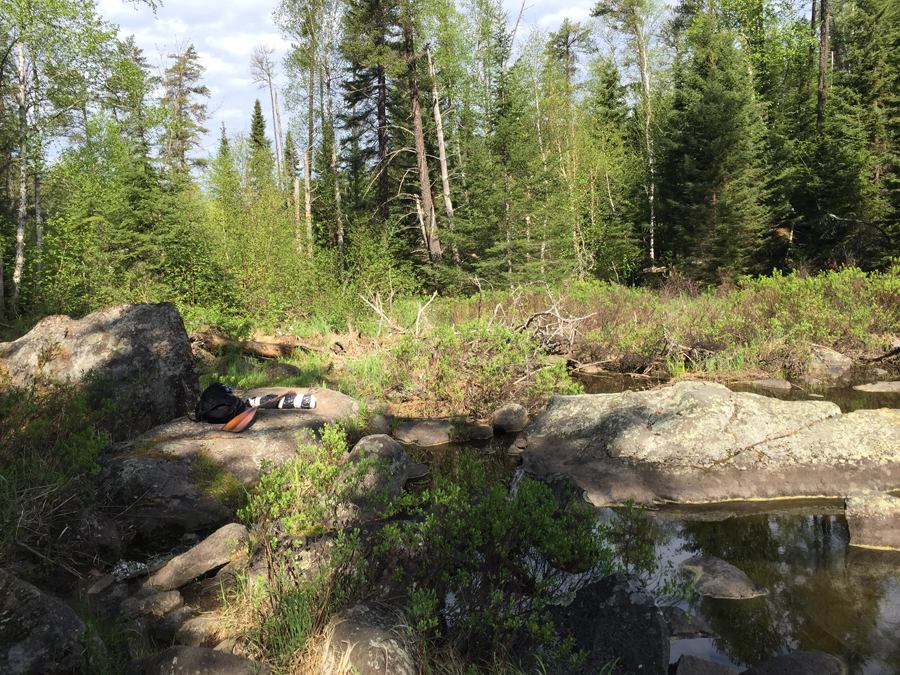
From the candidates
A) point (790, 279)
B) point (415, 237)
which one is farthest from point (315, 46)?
point (790, 279)

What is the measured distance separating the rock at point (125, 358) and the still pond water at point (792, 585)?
5.89 metres

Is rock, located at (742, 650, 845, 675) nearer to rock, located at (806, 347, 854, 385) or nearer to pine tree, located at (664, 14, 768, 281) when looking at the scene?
rock, located at (806, 347, 854, 385)

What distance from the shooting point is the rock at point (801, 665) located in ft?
9.78

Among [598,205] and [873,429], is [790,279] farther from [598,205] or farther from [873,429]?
[598,205]

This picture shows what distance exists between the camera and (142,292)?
48.4 feet

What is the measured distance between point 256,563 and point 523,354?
6.06 m

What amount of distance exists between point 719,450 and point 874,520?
1.49 meters

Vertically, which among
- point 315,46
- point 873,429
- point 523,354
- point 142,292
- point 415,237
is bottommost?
point 873,429

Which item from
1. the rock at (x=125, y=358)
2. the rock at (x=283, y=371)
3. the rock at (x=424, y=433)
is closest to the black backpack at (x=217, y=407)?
the rock at (x=125, y=358)

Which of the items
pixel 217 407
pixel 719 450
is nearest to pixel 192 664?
pixel 217 407

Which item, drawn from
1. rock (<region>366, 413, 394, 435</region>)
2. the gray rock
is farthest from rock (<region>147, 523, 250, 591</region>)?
rock (<region>366, 413, 394, 435</region>)

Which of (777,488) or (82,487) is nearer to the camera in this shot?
(82,487)

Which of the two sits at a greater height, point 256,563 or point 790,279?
point 790,279

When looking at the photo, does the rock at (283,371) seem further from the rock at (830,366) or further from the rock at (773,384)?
the rock at (830,366)
